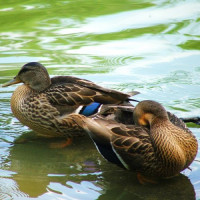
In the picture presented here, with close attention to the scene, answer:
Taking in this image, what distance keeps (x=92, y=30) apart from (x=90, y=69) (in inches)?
63.8

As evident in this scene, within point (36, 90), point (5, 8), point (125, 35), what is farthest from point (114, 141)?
point (5, 8)

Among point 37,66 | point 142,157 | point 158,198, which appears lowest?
point 158,198

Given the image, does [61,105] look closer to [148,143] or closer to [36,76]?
[36,76]

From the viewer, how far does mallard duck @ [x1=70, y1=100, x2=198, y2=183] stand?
418cm

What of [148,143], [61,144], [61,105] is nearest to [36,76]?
[61,105]

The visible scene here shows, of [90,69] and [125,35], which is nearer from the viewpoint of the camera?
[90,69]

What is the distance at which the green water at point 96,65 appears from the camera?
14.1 feet

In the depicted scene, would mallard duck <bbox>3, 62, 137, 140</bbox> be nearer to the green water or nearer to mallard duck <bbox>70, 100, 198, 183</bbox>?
the green water

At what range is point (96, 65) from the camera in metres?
7.27

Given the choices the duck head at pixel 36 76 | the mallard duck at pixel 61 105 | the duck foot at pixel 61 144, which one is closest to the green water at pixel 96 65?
the duck foot at pixel 61 144

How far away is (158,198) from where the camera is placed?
408cm

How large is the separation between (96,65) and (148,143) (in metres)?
3.19

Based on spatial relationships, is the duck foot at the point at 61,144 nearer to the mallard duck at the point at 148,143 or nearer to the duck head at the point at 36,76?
the duck head at the point at 36,76

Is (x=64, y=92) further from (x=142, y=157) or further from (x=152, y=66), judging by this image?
(x=152, y=66)
